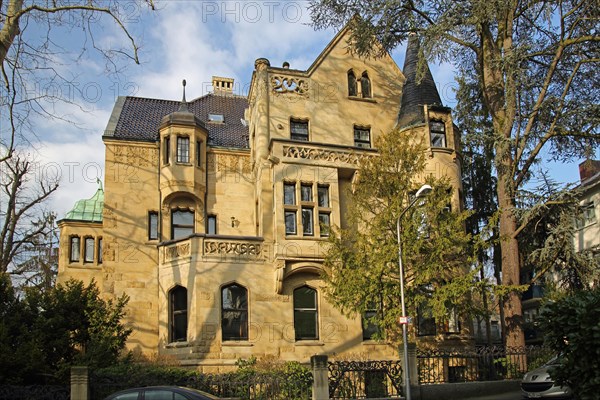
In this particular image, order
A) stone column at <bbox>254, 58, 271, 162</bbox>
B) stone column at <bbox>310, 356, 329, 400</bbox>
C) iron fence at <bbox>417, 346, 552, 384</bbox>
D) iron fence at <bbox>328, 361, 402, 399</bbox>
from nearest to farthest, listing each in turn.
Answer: stone column at <bbox>310, 356, 329, 400</bbox> < iron fence at <bbox>328, 361, 402, 399</bbox> < iron fence at <bbox>417, 346, 552, 384</bbox> < stone column at <bbox>254, 58, 271, 162</bbox>

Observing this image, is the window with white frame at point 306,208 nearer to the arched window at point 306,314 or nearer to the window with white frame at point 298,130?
the arched window at point 306,314

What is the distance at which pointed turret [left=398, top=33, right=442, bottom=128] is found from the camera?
2845cm

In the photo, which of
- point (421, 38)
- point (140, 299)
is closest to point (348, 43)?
point (421, 38)

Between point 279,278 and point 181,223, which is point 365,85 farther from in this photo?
point 181,223

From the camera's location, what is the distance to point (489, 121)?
29.9m

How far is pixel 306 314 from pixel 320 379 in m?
7.92

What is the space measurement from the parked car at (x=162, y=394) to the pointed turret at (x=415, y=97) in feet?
61.3

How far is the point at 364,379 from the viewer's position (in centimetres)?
1958

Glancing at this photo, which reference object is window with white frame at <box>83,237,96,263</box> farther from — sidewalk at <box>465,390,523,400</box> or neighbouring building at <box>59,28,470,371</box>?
sidewalk at <box>465,390,523,400</box>

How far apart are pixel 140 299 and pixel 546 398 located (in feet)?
55.3

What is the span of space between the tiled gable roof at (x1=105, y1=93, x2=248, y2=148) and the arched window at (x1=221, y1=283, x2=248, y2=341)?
8409 mm

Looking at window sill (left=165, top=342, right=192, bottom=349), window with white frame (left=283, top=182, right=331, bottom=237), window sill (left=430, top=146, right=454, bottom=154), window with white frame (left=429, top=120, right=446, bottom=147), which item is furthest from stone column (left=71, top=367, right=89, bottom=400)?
window with white frame (left=429, top=120, right=446, bottom=147)

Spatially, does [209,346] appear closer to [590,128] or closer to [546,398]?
[546,398]

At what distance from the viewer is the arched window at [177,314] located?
25.4 metres
